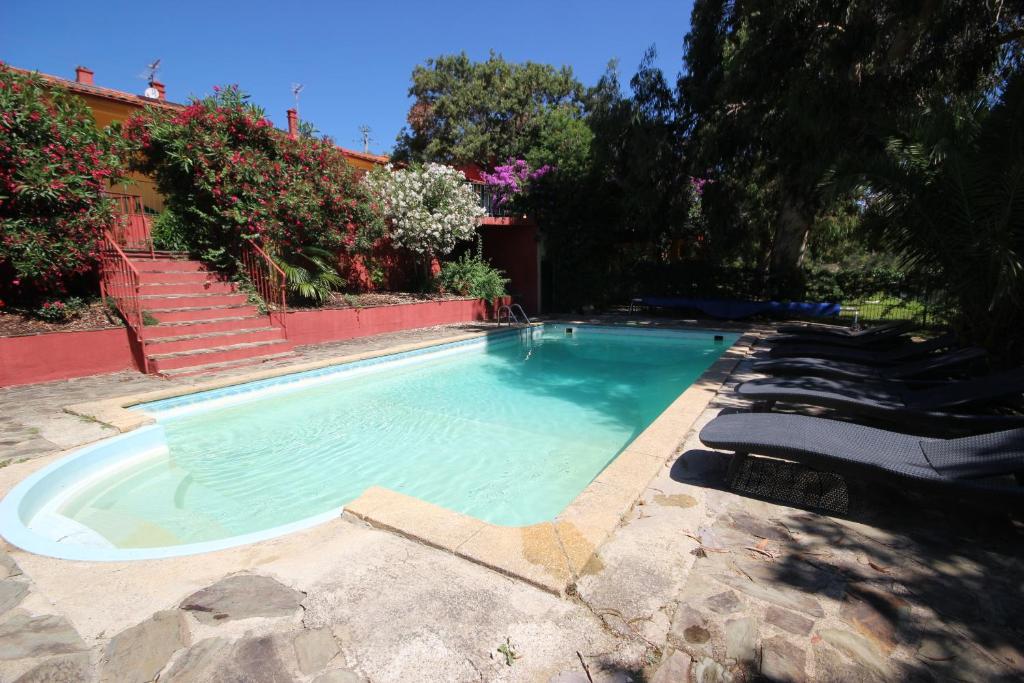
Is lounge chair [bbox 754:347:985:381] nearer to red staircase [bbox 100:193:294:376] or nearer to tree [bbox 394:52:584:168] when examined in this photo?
red staircase [bbox 100:193:294:376]

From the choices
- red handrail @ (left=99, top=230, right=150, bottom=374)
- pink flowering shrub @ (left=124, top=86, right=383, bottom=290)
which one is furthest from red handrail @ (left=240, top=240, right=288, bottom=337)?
red handrail @ (left=99, top=230, right=150, bottom=374)

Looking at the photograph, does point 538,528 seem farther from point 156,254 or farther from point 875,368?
point 156,254

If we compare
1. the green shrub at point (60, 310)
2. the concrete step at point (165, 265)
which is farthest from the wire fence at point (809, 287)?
the green shrub at point (60, 310)

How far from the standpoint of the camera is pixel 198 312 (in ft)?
27.0

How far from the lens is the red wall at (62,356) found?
6070mm

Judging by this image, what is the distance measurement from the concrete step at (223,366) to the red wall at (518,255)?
867 cm

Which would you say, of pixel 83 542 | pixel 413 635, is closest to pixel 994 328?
pixel 413 635

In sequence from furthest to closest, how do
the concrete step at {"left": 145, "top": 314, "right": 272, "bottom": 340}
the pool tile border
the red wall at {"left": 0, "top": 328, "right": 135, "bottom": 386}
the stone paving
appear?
1. the concrete step at {"left": 145, "top": 314, "right": 272, "bottom": 340}
2. the red wall at {"left": 0, "top": 328, "right": 135, "bottom": 386}
3. the pool tile border
4. the stone paving

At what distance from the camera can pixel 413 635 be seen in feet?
6.36

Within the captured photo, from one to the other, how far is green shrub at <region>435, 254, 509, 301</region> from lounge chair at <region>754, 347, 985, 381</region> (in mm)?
9815

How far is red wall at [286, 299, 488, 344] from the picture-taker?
9570 millimetres

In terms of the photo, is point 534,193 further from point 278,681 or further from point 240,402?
point 278,681

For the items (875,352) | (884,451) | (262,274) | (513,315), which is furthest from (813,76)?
(262,274)

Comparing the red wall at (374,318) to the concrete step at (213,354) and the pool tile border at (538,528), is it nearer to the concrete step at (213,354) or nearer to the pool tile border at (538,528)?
the concrete step at (213,354)
